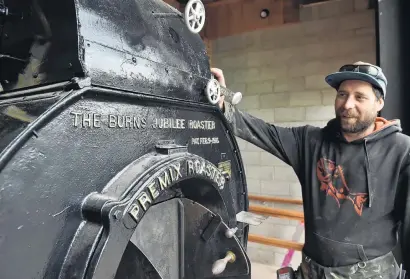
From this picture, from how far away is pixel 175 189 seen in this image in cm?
103

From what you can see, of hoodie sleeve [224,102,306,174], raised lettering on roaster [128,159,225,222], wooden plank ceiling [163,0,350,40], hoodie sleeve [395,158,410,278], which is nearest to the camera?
raised lettering on roaster [128,159,225,222]

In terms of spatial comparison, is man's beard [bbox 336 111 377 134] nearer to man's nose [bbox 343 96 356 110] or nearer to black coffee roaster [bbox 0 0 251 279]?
man's nose [bbox 343 96 356 110]

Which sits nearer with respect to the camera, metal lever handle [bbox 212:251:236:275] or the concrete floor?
metal lever handle [bbox 212:251:236:275]

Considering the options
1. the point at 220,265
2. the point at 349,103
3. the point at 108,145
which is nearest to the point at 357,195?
the point at 349,103

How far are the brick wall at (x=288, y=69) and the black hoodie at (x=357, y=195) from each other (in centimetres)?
174

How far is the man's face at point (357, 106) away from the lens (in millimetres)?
1544

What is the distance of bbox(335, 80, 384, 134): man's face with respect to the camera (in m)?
1.54

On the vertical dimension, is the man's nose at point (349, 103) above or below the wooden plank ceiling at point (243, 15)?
below

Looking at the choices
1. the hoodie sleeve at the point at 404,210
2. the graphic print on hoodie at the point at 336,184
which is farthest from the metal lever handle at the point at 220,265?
the hoodie sleeve at the point at 404,210

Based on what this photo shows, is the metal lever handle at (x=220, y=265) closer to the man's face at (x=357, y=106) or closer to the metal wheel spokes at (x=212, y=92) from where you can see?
the metal wheel spokes at (x=212, y=92)

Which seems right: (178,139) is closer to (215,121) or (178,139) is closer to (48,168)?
(215,121)

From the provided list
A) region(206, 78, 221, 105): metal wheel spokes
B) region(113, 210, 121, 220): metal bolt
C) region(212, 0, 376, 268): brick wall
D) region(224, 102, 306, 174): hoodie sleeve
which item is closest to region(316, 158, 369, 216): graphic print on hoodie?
region(224, 102, 306, 174): hoodie sleeve

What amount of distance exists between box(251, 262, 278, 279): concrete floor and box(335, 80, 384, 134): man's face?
2303mm

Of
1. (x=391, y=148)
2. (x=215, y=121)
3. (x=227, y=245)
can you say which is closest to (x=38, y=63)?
(x=215, y=121)
